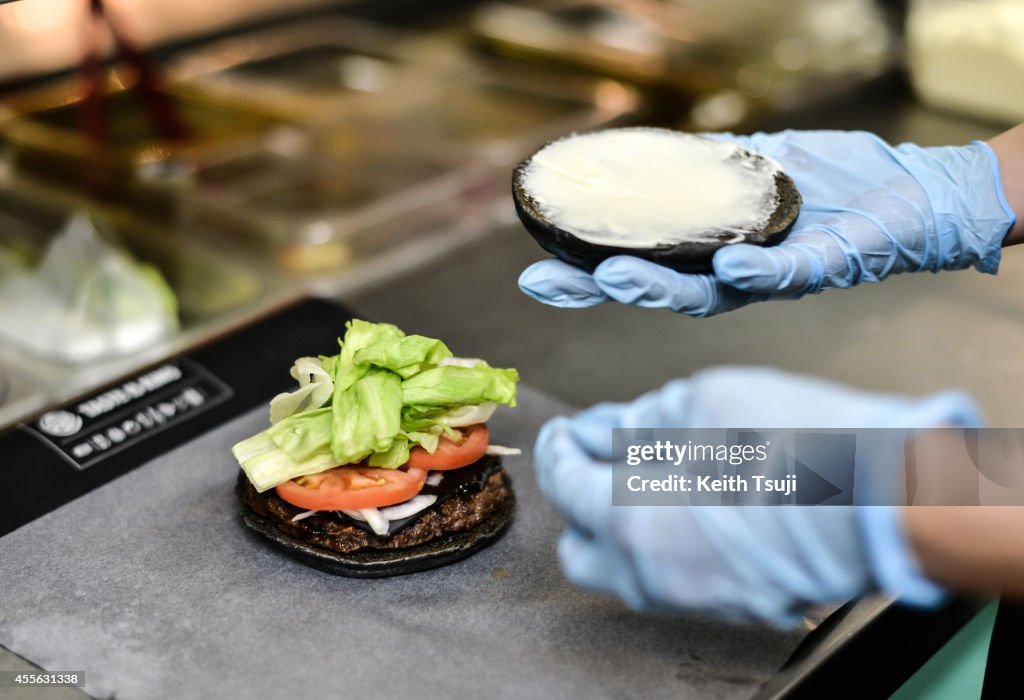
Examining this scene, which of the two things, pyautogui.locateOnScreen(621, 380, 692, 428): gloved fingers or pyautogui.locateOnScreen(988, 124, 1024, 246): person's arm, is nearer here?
pyautogui.locateOnScreen(621, 380, 692, 428): gloved fingers

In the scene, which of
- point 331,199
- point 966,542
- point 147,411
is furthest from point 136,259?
point 966,542

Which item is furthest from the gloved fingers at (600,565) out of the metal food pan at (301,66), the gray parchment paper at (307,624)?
the metal food pan at (301,66)

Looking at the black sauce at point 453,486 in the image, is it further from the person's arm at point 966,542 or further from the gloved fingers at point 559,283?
the person's arm at point 966,542

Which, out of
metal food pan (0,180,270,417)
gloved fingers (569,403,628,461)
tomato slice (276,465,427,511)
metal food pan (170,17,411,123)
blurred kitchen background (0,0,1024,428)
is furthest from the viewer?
metal food pan (170,17,411,123)

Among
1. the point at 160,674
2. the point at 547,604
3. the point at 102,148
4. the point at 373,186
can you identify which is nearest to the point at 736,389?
the point at 547,604

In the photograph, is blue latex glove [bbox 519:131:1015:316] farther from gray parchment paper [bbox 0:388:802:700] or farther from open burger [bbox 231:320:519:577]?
gray parchment paper [bbox 0:388:802:700]

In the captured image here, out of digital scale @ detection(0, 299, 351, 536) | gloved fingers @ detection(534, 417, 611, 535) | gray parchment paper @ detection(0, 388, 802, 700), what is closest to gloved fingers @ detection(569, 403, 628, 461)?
gloved fingers @ detection(534, 417, 611, 535)

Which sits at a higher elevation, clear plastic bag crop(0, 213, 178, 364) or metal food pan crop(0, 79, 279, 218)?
metal food pan crop(0, 79, 279, 218)

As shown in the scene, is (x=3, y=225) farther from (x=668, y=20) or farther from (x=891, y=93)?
(x=891, y=93)
